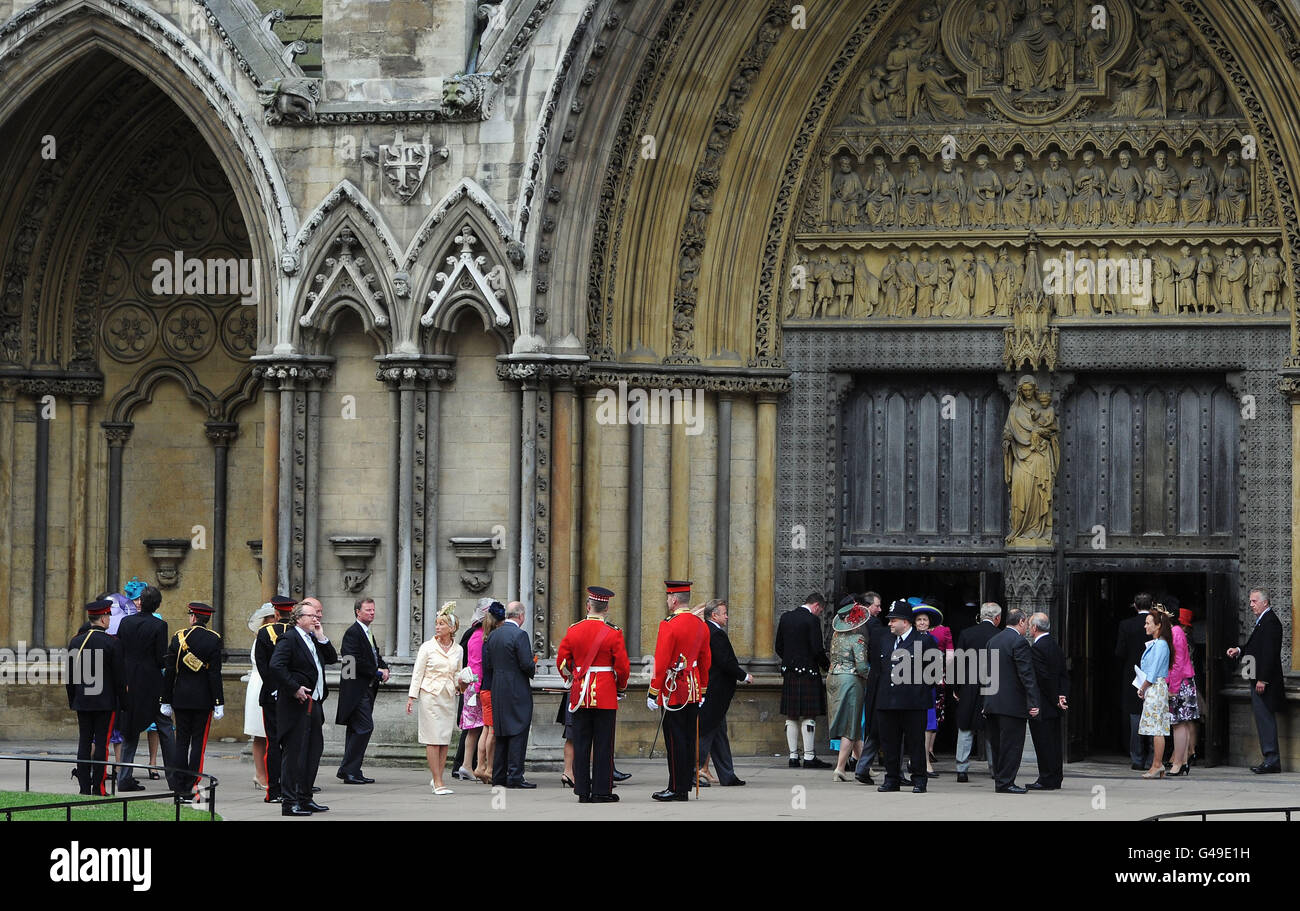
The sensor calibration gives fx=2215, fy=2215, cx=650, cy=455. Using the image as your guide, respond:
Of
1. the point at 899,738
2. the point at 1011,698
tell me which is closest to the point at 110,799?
the point at 899,738

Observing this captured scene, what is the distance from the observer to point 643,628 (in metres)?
20.8

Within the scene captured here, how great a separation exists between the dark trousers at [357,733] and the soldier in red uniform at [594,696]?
226 centimetres

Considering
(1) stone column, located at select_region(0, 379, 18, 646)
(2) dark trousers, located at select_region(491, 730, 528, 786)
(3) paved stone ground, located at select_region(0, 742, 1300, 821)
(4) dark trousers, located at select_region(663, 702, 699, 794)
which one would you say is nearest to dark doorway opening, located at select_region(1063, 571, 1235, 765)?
(3) paved stone ground, located at select_region(0, 742, 1300, 821)

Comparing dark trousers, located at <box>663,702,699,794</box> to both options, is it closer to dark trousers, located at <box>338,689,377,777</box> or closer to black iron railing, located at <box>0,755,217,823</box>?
dark trousers, located at <box>338,689,377,777</box>

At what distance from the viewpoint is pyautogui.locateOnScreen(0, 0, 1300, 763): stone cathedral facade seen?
19.9m

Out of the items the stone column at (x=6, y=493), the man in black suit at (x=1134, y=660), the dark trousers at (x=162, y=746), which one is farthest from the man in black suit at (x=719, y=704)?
the stone column at (x=6, y=493)

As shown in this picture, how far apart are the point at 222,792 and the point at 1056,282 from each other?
→ 30.0 ft

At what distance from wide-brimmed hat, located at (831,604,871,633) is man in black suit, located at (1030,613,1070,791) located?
1.72 metres

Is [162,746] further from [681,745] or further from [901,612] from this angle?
[901,612]

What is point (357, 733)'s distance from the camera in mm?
18000

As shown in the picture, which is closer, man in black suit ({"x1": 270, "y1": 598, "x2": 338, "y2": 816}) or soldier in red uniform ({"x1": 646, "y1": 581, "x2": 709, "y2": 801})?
man in black suit ({"x1": 270, "y1": 598, "x2": 338, "y2": 816})

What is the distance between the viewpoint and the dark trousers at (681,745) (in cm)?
1673

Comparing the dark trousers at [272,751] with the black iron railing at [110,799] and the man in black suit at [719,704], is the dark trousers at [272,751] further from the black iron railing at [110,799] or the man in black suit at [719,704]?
the man in black suit at [719,704]

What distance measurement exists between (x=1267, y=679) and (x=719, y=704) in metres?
5.04
